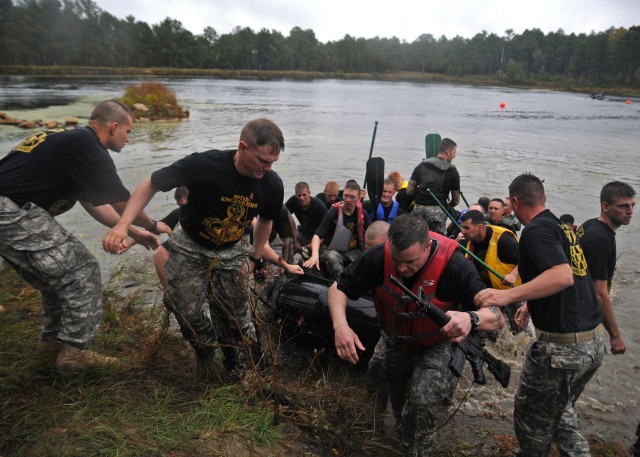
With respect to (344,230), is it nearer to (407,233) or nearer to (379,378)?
(379,378)

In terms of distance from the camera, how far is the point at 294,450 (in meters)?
2.69

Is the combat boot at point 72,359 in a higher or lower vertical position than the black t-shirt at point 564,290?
lower

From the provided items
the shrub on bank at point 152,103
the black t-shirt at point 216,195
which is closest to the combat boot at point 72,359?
the black t-shirt at point 216,195

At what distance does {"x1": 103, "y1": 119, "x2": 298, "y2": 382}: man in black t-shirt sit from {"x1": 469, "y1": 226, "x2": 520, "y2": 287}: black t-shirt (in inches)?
106

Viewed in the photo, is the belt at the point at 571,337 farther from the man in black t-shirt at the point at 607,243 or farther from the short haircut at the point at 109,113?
the short haircut at the point at 109,113

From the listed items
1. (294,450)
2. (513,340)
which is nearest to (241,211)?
(294,450)

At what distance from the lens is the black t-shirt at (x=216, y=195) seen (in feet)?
9.99

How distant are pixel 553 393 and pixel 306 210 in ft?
14.6

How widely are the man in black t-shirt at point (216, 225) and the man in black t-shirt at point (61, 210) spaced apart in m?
0.35

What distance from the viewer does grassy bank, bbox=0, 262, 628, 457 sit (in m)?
2.40

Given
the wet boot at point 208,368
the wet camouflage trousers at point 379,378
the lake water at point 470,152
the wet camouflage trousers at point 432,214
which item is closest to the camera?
the wet boot at point 208,368

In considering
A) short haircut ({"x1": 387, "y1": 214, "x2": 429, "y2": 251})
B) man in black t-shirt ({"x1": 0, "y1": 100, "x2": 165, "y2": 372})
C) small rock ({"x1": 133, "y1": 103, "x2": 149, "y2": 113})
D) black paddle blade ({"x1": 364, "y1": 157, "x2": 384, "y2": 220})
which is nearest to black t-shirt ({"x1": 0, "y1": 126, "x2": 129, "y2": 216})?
man in black t-shirt ({"x1": 0, "y1": 100, "x2": 165, "y2": 372})

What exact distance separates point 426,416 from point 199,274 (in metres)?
1.86

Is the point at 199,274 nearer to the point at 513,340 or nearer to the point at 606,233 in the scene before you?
the point at 606,233
